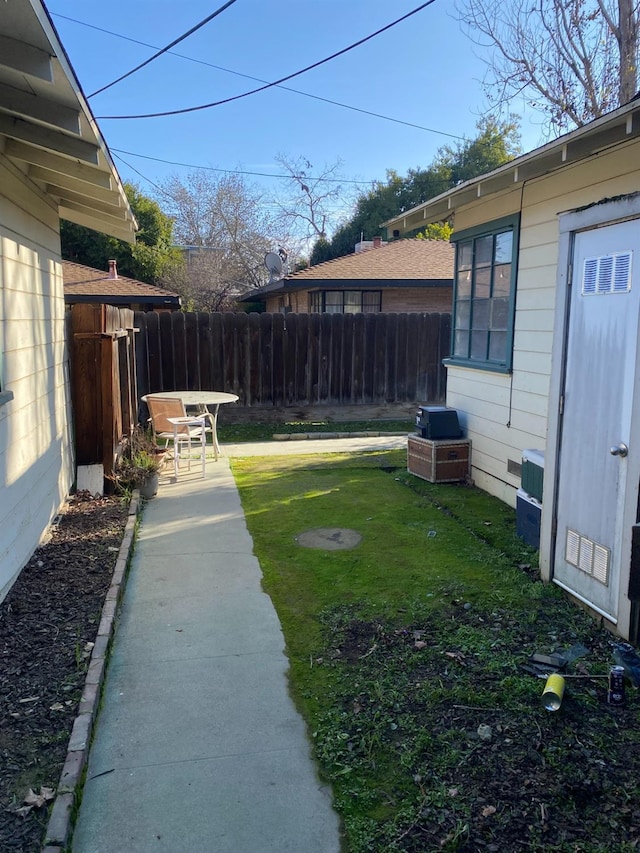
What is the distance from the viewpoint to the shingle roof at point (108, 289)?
16.0 meters

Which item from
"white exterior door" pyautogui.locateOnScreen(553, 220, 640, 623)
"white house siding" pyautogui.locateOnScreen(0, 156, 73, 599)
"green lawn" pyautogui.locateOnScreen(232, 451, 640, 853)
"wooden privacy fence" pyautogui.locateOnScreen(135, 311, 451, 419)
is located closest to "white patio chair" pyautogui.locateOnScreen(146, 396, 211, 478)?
"white house siding" pyautogui.locateOnScreen(0, 156, 73, 599)

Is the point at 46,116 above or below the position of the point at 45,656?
above

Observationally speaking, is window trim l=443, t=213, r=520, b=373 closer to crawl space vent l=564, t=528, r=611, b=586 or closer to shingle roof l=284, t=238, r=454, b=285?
crawl space vent l=564, t=528, r=611, b=586

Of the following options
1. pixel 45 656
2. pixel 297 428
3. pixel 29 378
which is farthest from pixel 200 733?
pixel 297 428

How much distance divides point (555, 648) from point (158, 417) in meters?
5.93

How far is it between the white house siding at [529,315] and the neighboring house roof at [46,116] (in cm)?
383

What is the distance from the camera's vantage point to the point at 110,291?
1631 cm

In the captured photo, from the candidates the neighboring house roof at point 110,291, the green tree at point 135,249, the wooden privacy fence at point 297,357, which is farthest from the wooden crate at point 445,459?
the green tree at point 135,249

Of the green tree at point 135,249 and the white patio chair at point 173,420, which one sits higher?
the green tree at point 135,249

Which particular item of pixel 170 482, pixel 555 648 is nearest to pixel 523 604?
pixel 555 648

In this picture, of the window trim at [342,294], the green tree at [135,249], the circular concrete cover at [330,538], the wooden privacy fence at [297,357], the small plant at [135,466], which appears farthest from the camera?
the green tree at [135,249]

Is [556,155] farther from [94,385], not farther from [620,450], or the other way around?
[94,385]

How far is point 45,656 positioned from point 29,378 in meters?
2.38

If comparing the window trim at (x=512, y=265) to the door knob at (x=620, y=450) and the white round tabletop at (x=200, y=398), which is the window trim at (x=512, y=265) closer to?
the door knob at (x=620, y=450)
